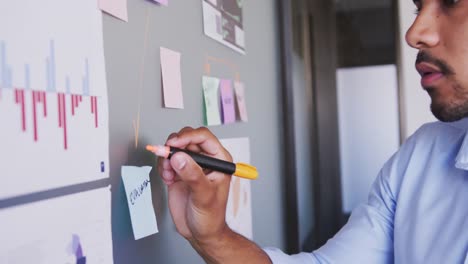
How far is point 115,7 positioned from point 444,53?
56cm

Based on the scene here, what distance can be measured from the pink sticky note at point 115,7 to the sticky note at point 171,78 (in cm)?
10

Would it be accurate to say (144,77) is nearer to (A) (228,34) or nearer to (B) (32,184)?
(B) (32,184)

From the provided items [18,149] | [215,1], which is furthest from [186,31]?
[18,149]

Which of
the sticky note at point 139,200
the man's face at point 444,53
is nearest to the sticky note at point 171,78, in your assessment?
the sticky note at point 139,200

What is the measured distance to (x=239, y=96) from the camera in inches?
39.2

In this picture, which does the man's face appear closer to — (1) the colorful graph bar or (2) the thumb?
(2) the thumb

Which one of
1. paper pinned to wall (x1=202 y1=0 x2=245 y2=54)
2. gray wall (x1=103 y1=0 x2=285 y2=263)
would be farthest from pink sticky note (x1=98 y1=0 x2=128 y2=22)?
paper pinned to wall (x1=202 y1=0 x2=245 y2=54)

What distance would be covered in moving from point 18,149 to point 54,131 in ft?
0.16

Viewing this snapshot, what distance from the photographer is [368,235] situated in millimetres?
845

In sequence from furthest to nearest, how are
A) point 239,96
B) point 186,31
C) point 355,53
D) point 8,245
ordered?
point 355,53, point 239,96, point 186,31, point 8,245

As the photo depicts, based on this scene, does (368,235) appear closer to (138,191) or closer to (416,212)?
(416,212)

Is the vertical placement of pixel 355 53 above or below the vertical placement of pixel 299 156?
above

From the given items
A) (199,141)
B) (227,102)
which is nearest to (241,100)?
(227,102)

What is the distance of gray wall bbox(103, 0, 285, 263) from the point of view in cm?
55
